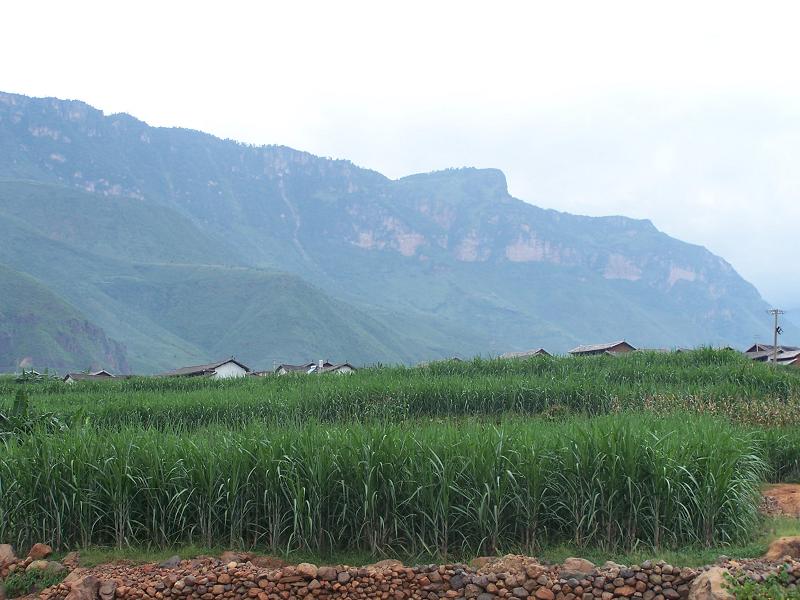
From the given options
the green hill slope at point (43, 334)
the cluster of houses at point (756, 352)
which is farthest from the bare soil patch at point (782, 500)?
the green hill slope at point (43, 334)

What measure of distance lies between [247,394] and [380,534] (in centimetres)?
1588

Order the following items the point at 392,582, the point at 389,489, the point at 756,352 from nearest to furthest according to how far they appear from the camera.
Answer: the point at 392,582 < the point at 389,489 < the point at 756,352

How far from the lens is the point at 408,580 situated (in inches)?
351

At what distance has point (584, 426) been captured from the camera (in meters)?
11.4

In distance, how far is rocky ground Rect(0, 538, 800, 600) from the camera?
8.55 metres

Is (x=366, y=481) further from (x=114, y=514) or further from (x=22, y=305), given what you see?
(x=22, y=305)

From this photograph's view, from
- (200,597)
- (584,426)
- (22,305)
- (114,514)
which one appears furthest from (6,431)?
(22,305)

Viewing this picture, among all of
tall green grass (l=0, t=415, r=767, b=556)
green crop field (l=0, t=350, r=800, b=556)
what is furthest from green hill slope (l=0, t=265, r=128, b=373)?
tall green grass (l=0, t=415, r=767, b=556)

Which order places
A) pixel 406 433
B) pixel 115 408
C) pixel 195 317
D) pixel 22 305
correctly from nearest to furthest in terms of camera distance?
pixel 406 433 < pixel 115 408 < pixel 22 305 < pixel 195 317

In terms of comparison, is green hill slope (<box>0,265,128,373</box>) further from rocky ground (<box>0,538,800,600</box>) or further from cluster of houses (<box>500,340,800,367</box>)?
rocky ground (<box>0,538,800,600</box>)

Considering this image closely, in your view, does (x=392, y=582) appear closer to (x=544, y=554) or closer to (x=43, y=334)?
(x=544, y=554)

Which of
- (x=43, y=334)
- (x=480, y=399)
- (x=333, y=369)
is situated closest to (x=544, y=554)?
(x=480, y=399)

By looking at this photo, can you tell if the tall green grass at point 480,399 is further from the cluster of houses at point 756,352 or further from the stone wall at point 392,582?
the cluster of houses at point 756,352

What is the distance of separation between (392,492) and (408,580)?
120cm
